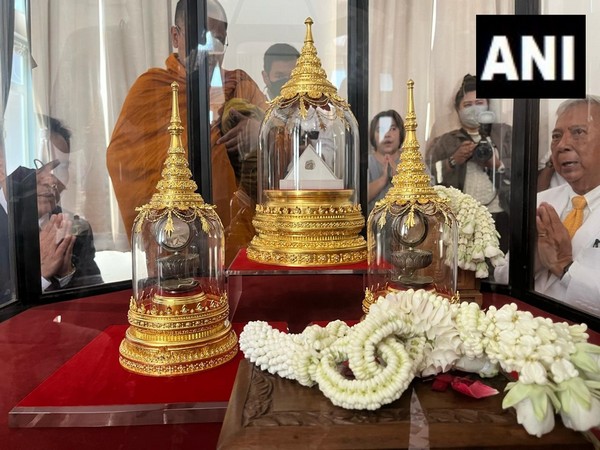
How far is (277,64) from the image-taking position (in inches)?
106

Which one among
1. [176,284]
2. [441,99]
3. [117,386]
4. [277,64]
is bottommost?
[117,386]

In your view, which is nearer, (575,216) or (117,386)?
(117,386)

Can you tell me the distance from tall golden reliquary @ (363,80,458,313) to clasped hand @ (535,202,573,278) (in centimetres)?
44

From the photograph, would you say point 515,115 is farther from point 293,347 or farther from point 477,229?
point 293,347

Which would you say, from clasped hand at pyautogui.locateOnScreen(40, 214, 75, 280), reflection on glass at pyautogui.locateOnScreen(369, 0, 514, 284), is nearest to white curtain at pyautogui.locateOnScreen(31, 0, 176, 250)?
clasped hand at pyautogui.locateOnScreen(40, 214, 75, 280)

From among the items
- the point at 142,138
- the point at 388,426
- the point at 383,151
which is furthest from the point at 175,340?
the point at 383,151

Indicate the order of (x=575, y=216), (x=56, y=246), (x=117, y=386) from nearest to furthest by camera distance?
1. (x=117, y=386)
2. (x=575, y=216)
3. (x=56, y=246)

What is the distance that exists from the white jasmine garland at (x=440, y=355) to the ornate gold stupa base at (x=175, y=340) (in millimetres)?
357

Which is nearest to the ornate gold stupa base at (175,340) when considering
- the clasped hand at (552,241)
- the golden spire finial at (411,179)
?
the golden spire finial at (411,179)

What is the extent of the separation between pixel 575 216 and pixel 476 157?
2.42 feet

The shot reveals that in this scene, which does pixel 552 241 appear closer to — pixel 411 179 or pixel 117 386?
pixel 411 179

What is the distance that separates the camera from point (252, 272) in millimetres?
1933

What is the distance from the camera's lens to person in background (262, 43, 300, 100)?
2678mm

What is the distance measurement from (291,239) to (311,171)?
37 cm
